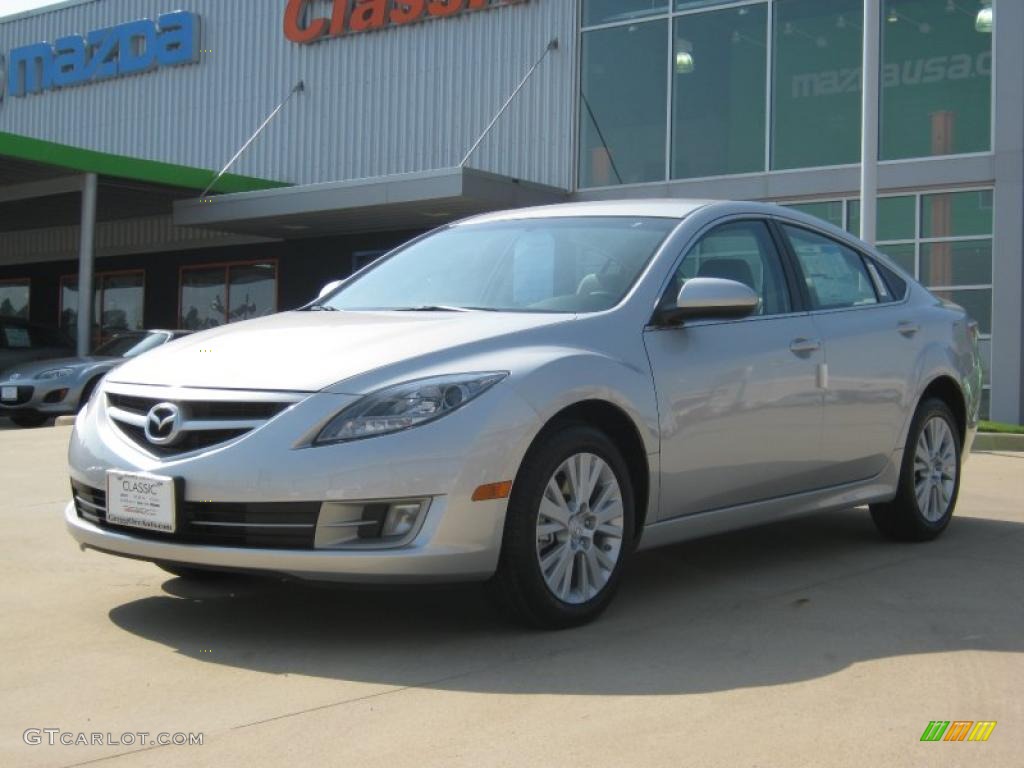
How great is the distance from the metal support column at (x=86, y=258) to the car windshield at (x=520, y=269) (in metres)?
14.9

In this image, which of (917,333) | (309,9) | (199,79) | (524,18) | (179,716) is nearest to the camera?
(179,716)

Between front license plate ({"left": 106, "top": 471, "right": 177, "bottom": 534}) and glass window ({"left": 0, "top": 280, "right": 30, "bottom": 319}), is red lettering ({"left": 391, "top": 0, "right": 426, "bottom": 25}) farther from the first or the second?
front license plate ({"left": 106, "top": 471, "right": 177, "bottom": 534})

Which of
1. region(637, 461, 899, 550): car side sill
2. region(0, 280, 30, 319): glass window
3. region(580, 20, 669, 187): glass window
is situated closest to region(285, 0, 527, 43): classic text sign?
region(580, 20, 669, 187): glass window

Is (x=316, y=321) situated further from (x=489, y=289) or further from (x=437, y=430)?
(x=437, y=430)

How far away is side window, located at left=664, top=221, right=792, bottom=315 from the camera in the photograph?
552cm

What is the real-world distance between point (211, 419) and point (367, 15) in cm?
1929

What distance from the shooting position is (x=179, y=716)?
3607 mm

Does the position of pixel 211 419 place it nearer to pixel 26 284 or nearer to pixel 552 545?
pixel 552 545

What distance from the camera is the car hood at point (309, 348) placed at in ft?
14.2

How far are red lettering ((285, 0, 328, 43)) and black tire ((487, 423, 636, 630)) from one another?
19910mm

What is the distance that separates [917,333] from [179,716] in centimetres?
421

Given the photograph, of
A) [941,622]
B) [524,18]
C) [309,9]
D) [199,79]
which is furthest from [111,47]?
[941,622]

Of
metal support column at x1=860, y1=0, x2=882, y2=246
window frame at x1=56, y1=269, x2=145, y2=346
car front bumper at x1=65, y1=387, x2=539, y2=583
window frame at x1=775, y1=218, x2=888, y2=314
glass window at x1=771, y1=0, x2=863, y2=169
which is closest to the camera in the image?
car front bumper at x1=65, y1=387, x2=539, y2=583

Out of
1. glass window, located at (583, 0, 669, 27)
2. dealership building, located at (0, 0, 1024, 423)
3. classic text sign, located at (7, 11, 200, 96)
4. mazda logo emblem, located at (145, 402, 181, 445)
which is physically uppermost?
classic text sign, located at (7, 11, 200, 96)
